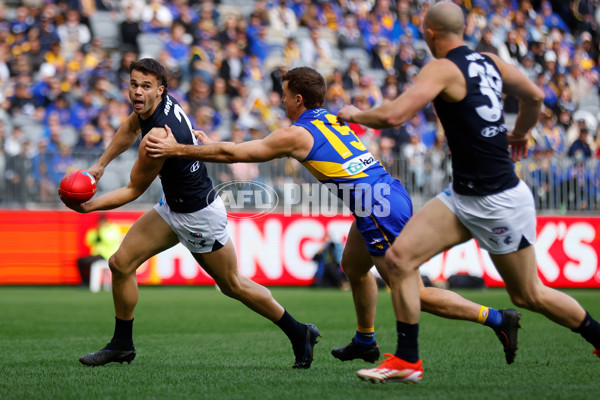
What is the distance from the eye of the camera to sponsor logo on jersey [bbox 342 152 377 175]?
6.23 m

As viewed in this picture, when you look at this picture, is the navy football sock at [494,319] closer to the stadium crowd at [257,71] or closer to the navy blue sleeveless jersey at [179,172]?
the navy blue sleeveless jersey at [179,172]

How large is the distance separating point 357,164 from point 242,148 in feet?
2.99

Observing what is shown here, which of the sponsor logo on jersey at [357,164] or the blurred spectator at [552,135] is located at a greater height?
→ the sponsor logo on jersey at [357,164]

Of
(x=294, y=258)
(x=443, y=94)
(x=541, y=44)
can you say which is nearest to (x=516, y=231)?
(x=443, y=94)

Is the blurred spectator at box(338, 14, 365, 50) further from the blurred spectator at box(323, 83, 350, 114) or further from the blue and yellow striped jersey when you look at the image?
the blue and yellow striped jersey

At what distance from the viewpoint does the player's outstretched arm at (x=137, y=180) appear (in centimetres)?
625

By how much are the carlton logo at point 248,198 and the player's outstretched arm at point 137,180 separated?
364 inches

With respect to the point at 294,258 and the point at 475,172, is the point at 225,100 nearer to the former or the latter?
the point at 294,258

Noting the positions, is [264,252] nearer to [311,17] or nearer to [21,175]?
[21,175]

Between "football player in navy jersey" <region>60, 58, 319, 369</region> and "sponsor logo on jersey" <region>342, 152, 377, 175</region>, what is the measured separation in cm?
128

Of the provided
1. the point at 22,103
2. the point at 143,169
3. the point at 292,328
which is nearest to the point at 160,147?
the point at 143,169

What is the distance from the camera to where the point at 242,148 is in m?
5.91

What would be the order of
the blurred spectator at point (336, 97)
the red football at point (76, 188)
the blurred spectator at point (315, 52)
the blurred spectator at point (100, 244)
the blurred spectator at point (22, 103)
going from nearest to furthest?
the red football at point (76, 188) < the blurred spectator at point (100, 244) < the blurred spectator at point (22, 103) < the blurred spectator at point (336, 97) < the blurred spectator at point (315, 52)

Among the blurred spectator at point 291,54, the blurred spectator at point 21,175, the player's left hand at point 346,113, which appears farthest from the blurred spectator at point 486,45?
the player's left hand at point 346,113
